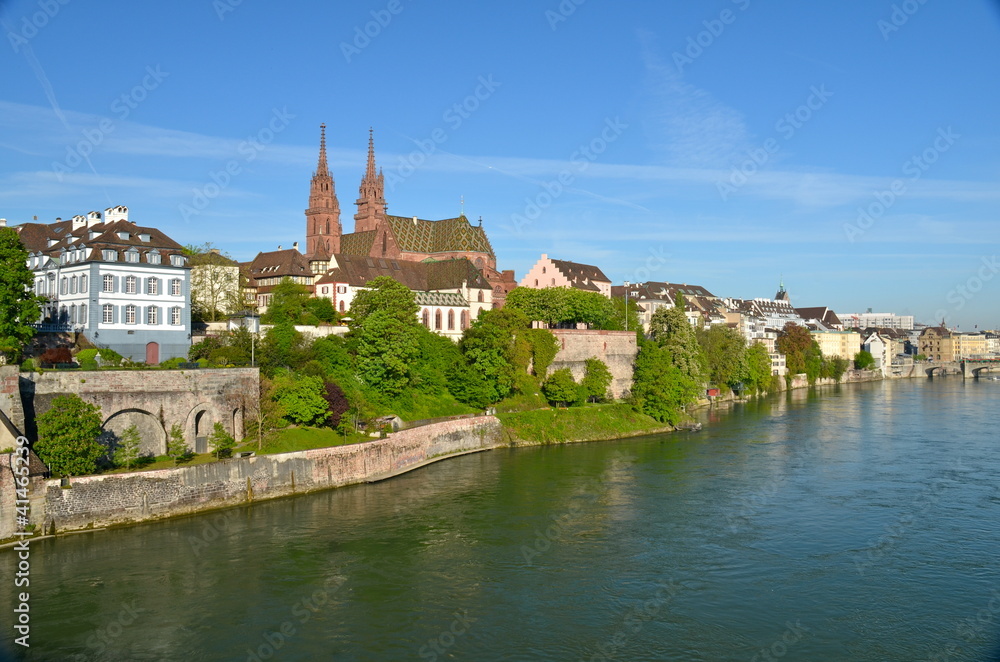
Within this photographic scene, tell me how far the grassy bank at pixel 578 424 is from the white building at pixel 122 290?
68.1 ft

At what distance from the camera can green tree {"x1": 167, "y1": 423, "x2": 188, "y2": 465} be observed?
113 feet

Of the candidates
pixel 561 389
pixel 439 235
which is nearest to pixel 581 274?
pixel 439 235

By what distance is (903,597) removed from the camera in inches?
959

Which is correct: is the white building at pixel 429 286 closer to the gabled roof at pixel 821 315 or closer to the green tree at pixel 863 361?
the green tree at pixel 863 361

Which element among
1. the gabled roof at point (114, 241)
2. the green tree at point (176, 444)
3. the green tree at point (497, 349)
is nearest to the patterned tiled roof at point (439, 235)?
the green tree at point (497, 349)

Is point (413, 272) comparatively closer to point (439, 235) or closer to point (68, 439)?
point (439, 235)

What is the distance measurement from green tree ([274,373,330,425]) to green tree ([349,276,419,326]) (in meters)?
12.3

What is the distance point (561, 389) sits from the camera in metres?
59.6

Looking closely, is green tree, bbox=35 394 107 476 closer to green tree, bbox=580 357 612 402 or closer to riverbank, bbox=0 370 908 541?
riverbank, bbox=0 370 908 541

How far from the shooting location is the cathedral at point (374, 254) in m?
67.3

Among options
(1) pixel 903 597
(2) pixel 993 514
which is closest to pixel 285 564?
(1) pixel 903 597

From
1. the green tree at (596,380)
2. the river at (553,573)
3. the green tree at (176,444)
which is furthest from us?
the green tree at (596,380)

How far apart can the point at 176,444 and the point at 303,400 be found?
21.8ft

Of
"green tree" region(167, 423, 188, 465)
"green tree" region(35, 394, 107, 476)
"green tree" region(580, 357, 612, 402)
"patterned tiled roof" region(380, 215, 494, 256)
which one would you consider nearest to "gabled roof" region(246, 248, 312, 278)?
"patterned tiled roof" region(380, 215, 494, 256)
